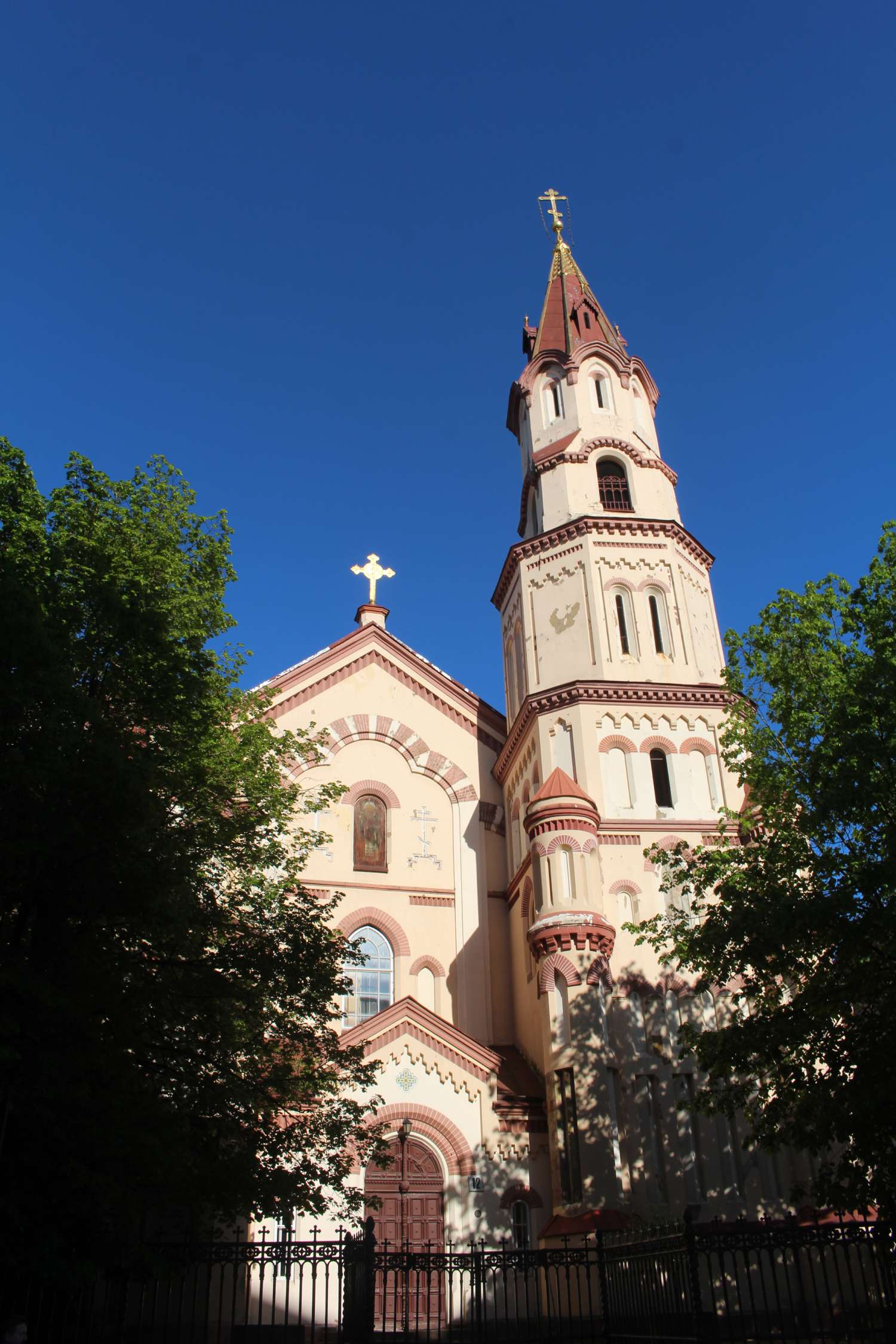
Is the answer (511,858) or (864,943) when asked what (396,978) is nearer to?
(511,858)

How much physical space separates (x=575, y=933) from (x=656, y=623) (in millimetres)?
8747

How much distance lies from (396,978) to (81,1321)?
39.1 ft

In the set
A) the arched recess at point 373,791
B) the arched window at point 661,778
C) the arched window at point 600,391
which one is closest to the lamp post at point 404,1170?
the arched recess at point 373,791

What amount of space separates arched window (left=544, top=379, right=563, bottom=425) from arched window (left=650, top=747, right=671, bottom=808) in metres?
11.1

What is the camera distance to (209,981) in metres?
14.2

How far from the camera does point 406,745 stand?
27.9 metres

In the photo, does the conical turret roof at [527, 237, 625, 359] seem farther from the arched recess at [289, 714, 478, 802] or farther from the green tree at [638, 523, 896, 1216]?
the green tree at [638, 523, 896, 1216]

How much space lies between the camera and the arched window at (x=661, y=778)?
2416 cm

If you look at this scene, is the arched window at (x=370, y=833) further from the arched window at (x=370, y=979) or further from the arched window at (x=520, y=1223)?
the arched window at (x=520, y=1223)

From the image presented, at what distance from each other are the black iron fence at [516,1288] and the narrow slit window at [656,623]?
12.8 meters

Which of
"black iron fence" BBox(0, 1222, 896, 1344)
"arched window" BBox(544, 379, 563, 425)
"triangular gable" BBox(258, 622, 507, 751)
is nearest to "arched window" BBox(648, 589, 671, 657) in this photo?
"triangular gable" BBox(258, 622, 507, 751)

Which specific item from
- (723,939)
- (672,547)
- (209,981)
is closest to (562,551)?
(672,547)

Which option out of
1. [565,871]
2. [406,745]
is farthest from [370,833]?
[565,871]

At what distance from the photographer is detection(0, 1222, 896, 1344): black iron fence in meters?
11.4
